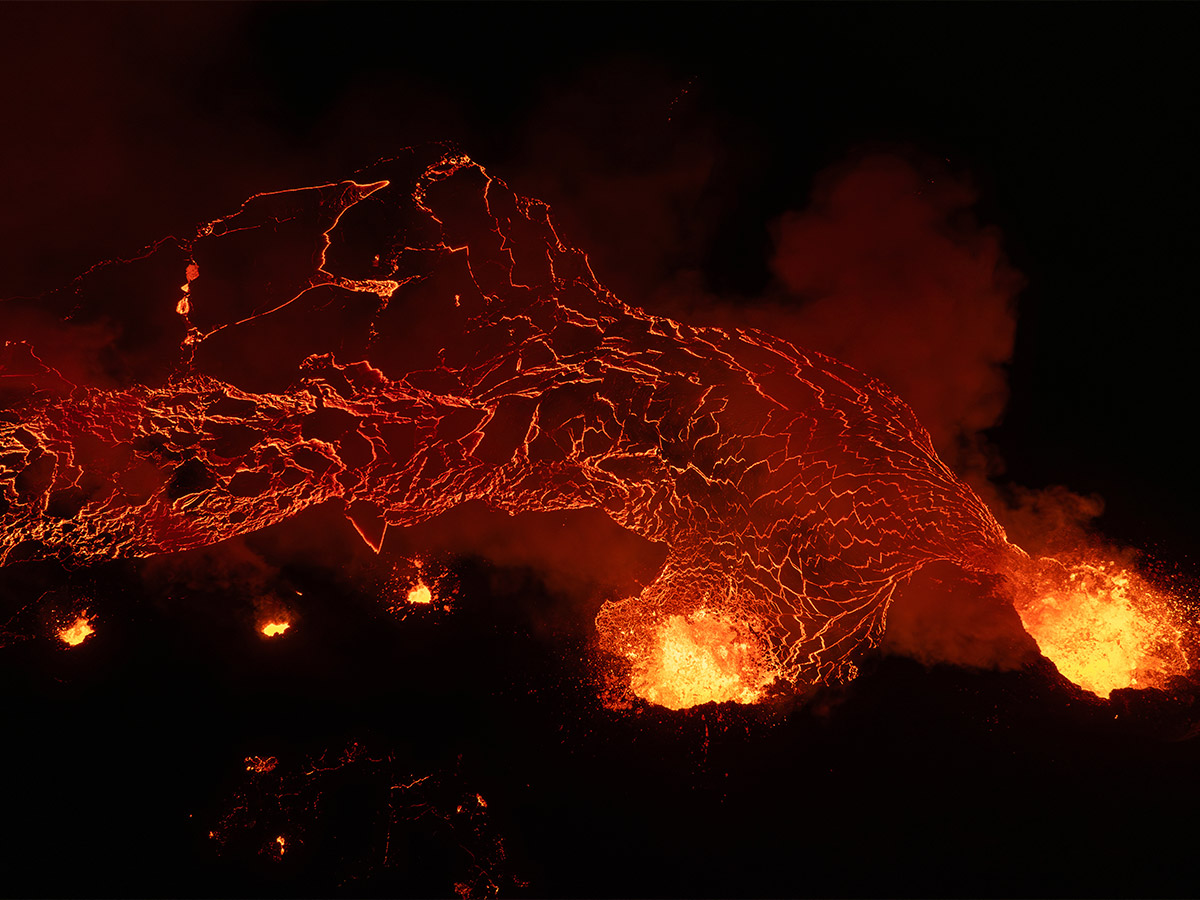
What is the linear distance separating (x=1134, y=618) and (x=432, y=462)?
2684 mm

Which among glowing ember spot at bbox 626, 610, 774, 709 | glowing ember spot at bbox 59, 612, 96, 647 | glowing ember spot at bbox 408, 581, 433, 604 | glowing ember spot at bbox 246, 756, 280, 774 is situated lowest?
glowing ember spot at bbox 246, 756, 280, 774

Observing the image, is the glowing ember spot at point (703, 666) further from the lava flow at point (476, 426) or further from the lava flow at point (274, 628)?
the lava flow at point (274, 628)

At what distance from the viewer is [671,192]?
255 cm

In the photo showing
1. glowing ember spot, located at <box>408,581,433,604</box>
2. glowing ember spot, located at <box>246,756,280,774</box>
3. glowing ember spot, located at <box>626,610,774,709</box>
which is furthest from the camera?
glowing ember spot, located at <box>408,581,433,604</box>

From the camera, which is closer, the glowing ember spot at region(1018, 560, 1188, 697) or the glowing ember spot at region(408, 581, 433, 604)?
the glowing ember spot at region(1018, 560, 1188, 697)

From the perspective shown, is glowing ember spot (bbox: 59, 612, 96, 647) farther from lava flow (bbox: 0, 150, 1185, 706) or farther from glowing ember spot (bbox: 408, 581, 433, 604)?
glowing ember spot (bbox: 408, 581, 433, 604)

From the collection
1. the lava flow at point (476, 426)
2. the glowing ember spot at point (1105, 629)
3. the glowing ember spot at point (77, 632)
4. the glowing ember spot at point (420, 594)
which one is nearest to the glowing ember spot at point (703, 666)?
the lava flow at point (476, 426)

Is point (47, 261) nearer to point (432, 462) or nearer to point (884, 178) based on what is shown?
point (432, 462)

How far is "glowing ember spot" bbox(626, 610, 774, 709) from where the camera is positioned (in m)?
2.26

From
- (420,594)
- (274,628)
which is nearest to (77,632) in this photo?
(274,628)

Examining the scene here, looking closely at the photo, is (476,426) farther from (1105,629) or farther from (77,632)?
(1105,629)

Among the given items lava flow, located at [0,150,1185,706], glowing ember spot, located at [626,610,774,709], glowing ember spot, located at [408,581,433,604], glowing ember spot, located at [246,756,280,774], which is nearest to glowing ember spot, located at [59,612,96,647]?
lava flow, located at [0,150,1185,706]

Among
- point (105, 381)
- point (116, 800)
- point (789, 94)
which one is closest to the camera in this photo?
point (116, 800)

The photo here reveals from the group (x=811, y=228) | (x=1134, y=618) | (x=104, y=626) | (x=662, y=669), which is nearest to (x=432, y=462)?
(x=662, y=669)
